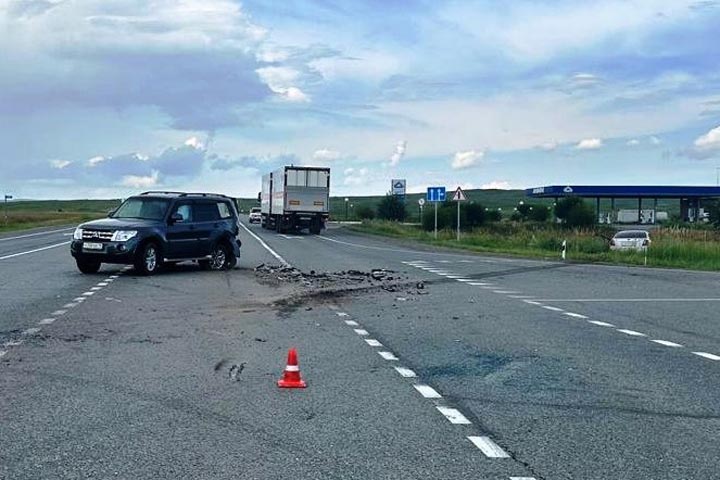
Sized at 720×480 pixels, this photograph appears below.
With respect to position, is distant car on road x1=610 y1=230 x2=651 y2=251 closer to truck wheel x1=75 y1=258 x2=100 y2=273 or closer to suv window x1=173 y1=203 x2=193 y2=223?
suv window x1=173 y1=203 x2=193 y2=223

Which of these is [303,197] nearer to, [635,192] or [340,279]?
[340,279]

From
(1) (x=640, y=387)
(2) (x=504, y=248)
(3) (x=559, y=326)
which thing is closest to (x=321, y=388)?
(1) (x=640, y=387)

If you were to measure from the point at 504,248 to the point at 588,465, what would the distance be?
35.7 meters

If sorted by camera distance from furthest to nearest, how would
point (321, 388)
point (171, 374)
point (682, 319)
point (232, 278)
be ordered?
1. point (232, 278)
2. point (682, 319)
3. point (171, 374)
4. point (321, 388)

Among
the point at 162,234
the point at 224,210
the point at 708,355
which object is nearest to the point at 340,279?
the point at 162,234

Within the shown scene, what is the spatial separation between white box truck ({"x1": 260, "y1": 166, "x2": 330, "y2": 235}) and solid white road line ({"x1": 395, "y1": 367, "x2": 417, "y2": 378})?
46.0 metres

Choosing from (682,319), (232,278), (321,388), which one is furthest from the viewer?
(232,278)

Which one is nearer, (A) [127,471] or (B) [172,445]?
(A) [127,471]

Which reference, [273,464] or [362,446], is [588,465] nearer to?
[362,446]

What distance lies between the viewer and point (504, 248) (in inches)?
1636

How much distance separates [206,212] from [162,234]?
221 centimetres

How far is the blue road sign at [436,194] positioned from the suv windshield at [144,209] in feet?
86.3

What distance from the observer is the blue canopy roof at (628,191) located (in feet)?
326

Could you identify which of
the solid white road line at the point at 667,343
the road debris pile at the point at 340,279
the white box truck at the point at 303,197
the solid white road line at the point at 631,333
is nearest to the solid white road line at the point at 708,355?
the solid white road line at the point at 667,343
